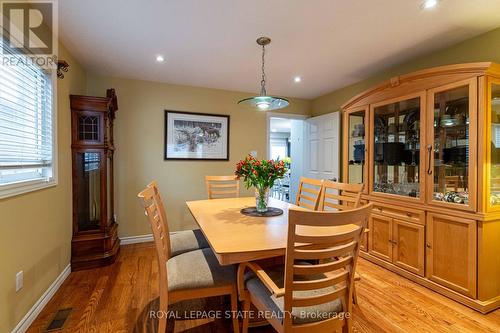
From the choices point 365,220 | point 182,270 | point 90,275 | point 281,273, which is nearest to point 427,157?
point 365,220

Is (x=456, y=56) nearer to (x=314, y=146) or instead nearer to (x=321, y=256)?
(x=314, y=146)

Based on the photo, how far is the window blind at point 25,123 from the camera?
1577 mm

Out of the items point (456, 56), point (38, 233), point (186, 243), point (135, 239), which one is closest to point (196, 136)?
point (135, 239)

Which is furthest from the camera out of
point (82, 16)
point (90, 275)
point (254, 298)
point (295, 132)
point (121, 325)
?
point (295, 132)

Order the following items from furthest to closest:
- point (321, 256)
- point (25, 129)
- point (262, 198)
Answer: point (262, 198) → point (25, 129) → point (321, 256)

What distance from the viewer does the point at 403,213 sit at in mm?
2455

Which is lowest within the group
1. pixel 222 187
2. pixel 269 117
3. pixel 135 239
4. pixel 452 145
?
pixel 135 239

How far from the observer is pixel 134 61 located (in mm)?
2805

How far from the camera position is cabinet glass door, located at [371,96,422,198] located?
2.47 m

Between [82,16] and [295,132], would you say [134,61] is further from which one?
[295,132]

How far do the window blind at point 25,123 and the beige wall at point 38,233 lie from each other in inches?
5.9

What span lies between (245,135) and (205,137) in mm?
684

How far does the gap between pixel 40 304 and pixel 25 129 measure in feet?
4.47

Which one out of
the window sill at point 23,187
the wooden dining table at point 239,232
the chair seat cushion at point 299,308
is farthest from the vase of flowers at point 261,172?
the window sill at point 23,187
